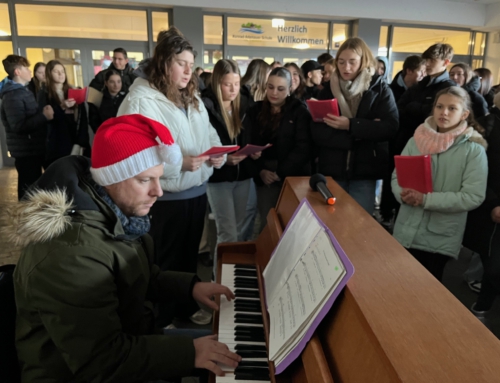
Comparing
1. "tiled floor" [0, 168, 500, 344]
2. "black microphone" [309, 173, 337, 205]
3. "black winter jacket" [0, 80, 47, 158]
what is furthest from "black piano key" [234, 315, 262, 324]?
"black winter jacket" [0, 80, 47, 158]

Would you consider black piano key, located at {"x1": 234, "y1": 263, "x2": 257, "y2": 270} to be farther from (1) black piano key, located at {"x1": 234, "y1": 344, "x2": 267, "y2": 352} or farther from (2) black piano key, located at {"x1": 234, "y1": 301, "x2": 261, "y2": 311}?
(1) black piano key, located at {"x1": 234, "y1": 344, "x2": 267, "y2": 352}

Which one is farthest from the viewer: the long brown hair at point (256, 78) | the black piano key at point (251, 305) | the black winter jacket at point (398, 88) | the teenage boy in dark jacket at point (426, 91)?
the black winter jacket at point (398, 88)

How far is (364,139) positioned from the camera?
2.61 metres

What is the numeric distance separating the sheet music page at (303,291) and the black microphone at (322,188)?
377mm

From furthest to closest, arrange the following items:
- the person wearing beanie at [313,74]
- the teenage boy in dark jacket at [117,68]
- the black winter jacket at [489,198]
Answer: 1. the teenage boy in dark jacket at [117,68]
2. the person wearing beanie at [313,74]
3. the black winter jacket at [489,198]

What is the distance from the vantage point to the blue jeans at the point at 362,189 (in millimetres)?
2726

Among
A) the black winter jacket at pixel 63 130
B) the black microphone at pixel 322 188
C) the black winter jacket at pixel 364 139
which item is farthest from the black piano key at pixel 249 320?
the black winter jacket at pixel 63 130

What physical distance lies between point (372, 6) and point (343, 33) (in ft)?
2.67

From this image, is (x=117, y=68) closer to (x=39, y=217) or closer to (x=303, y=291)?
(x=39, y=217)

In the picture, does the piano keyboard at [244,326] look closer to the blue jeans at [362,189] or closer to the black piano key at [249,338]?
the black piano key at [249,338]

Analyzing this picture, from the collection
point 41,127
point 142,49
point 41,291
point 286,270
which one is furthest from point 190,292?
point 142,49

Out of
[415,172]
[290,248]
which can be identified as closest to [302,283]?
[290,248]

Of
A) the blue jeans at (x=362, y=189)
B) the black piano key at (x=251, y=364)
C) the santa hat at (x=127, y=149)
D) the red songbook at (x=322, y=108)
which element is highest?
the red songbook at (x=322, y=108)

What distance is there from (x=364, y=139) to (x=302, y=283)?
1.80 meters
